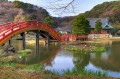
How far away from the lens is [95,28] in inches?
2194

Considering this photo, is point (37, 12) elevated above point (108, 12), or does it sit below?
below

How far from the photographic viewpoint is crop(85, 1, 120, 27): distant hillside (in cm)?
7562

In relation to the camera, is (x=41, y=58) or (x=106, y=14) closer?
(x=41, y=58)

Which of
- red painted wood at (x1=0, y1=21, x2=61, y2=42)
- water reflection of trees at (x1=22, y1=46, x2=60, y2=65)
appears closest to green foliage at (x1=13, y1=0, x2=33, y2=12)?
red painted wood at (x1=0, y1=21, x2=61, y2=42)

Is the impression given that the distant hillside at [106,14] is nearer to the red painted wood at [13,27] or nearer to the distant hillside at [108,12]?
the distant hillside at [108,12]

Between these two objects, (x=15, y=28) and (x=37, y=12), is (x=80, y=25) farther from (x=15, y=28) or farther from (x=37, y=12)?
(x=37, y=12)

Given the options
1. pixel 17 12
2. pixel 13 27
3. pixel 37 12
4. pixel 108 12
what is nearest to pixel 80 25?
pixel 13 27

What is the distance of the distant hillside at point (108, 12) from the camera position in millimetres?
75625

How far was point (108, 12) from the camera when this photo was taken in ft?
269

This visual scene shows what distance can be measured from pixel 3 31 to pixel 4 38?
1.77m

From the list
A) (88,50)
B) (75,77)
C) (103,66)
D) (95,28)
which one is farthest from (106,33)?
(75,77)

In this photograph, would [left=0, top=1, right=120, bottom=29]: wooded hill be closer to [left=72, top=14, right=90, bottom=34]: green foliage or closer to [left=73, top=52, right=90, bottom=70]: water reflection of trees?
[left=72, top=14, right=90, bottom=34]: green foliage

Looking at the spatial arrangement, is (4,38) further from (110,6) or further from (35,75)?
(110,6)

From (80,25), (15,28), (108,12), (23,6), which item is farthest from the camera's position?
(108,12)
